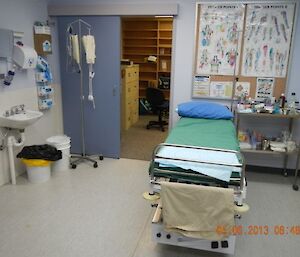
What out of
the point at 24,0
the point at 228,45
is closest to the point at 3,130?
the point at 24,0

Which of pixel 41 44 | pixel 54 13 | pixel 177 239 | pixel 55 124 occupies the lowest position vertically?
pixel 177 239

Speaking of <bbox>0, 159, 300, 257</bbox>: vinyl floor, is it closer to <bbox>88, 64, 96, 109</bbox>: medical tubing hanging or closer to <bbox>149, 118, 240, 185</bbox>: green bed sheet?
<bbox>149, 118, 240, 185</bbox>: green bed sheet

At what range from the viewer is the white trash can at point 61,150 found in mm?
3603

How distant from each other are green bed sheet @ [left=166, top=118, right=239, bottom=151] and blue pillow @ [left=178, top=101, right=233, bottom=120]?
3.5 inches

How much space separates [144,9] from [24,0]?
4.74 ft

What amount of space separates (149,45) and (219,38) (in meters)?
3.92

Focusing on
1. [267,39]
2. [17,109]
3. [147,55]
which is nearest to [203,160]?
[267,39]

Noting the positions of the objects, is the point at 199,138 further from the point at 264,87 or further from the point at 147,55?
the point at 147,55

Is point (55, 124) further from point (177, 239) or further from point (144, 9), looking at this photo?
point (177, 239)

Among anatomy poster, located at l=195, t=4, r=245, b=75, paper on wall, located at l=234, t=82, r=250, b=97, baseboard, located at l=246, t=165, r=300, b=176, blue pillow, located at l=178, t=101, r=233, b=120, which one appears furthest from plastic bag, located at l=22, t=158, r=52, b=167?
baseboard, located at l=246, t=165, r=300, b=176

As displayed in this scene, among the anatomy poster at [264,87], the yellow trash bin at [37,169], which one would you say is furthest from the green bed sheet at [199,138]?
the yellow trash bin at [37,169]

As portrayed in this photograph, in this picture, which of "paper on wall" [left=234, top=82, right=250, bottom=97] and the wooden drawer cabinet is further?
the wooden drawer cabinet

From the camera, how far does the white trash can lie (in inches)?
142

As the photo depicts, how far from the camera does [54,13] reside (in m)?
3.82
